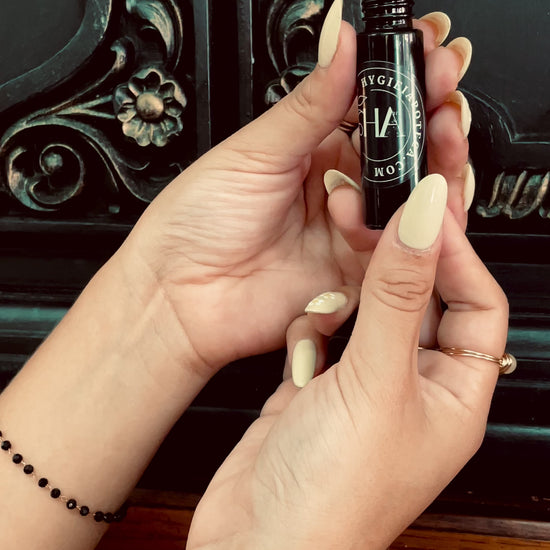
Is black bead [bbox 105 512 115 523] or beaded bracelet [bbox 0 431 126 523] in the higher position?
beaded bracelet [bbox 0 431 126 523]

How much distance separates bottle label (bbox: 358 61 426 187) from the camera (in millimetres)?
420

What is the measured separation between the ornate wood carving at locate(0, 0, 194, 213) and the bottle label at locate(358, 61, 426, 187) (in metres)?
0.24

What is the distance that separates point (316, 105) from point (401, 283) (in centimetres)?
17

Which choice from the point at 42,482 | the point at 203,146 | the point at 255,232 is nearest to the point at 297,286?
the point at 255,232

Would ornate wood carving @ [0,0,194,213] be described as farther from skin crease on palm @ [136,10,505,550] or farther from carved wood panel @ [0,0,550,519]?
skin crease on palm @ [136,10,505,550]

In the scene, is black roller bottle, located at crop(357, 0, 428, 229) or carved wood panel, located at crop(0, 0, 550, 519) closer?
black roller bottle, located at crop(357, 0, 428, 229)

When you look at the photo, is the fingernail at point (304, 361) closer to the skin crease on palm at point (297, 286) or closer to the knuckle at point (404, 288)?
the skin crease on palm at point (297, 286)

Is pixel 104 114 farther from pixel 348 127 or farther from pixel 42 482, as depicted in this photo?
pixel 42 482

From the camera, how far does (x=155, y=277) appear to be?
555 mm

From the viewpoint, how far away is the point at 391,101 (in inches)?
16.5

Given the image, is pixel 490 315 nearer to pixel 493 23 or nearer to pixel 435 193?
pixel 435 193

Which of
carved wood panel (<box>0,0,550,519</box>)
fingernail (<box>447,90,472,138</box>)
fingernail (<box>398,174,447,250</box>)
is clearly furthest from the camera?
carved wood panel (<box>0,0,550,519</box>)

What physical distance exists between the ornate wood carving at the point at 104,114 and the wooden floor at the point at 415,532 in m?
0.31

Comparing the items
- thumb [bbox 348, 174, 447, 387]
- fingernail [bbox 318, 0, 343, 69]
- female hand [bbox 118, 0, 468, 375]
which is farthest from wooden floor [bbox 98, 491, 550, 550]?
fingernail [bbox 318, 0, 343, 69]
